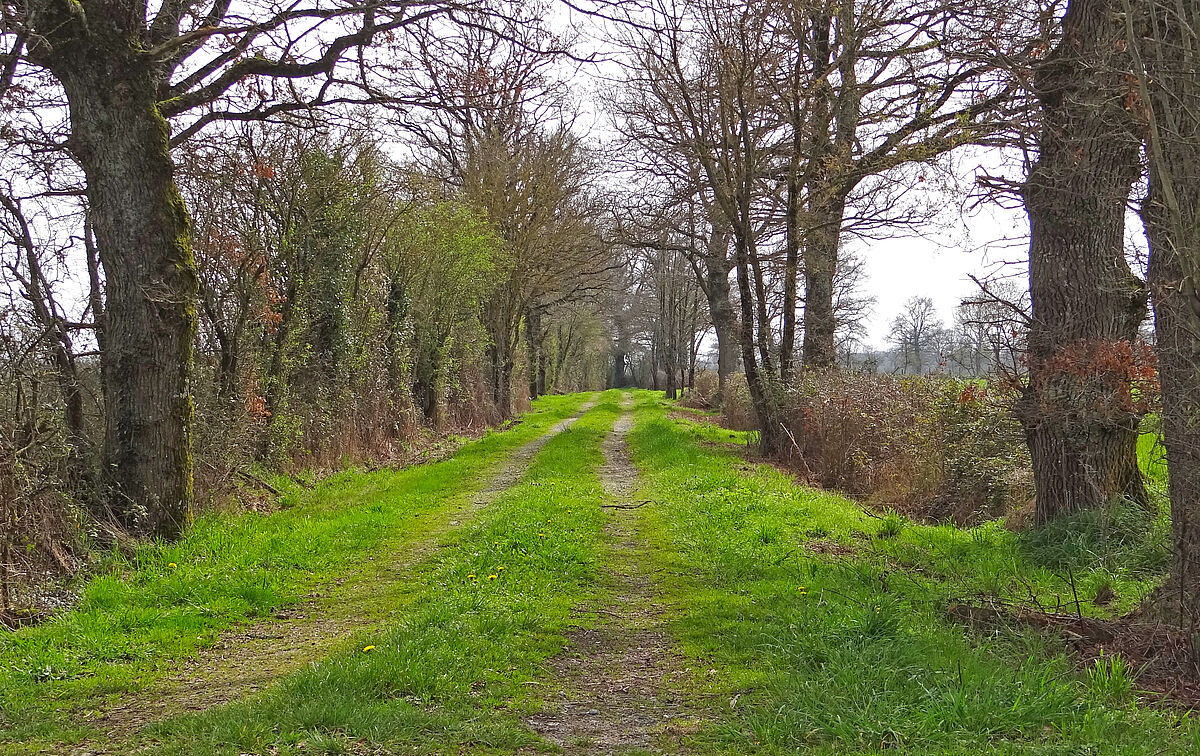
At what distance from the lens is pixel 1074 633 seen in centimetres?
509

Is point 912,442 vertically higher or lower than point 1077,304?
lower

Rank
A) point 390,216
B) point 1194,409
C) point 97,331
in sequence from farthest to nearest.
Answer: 1. point 390,216
2. point 97,331
3. point 1194,409

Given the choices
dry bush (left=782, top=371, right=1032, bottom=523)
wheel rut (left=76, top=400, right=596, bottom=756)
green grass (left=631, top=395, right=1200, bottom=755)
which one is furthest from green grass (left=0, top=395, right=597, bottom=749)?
dry bush (left=782, top=371, right=1032, bottom=523)

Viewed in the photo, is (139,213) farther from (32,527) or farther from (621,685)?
(621,685)

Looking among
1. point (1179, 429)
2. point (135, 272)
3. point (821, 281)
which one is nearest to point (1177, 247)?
point (1179, 429)

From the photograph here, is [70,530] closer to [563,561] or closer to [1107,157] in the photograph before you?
[563,561]

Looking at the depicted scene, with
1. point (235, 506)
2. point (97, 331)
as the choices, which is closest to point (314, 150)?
point (97, 331)

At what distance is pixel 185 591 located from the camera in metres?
6.25

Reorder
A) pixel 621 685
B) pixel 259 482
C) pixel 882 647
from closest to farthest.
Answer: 1. pixel 621 685
2. pixel 882 647
3. pixel 259 482

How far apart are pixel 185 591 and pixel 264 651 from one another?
4.80 feet

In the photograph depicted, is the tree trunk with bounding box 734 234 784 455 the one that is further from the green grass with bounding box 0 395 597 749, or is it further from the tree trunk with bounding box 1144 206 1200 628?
the tree trunk with bounding box 1144 206 1200 628

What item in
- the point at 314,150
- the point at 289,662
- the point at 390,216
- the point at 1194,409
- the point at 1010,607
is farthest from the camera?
the point at 390,216

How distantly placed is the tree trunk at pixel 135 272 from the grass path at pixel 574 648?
834 millimetres

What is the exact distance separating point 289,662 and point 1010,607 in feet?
17.5
